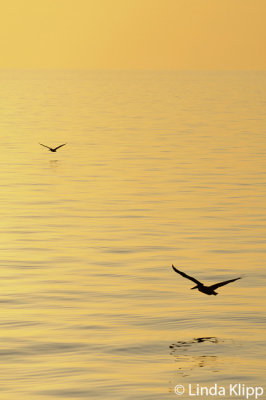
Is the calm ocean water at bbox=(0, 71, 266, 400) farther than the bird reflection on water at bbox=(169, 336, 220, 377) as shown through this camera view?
No

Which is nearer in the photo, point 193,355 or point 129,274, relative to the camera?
point 193,355

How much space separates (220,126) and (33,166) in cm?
4094

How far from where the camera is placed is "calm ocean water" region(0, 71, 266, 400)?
76.7 ft

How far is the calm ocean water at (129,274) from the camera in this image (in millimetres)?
23391

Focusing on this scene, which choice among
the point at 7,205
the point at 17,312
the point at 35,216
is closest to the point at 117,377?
the point at 17,312

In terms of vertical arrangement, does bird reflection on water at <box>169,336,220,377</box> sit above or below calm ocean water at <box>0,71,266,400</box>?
below

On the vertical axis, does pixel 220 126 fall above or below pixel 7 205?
above

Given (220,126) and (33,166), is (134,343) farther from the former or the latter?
(220,126)

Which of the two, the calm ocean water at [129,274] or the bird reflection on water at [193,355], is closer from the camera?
the calm ocean water at [129,274]

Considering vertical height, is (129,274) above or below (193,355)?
above

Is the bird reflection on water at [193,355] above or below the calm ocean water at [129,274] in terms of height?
below

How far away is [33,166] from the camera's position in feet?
212

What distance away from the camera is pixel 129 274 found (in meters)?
32.2

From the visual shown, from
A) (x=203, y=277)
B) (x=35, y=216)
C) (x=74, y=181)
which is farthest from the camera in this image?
(x=74, y=181)
